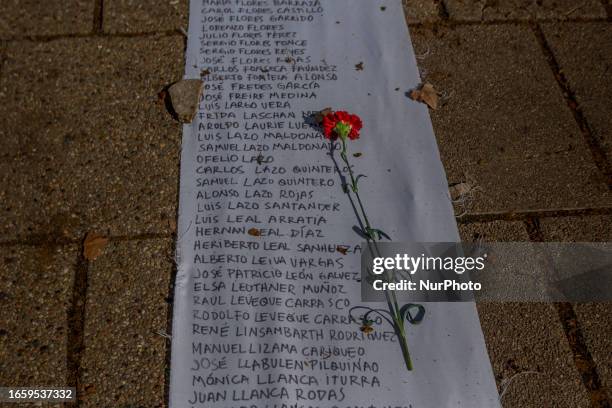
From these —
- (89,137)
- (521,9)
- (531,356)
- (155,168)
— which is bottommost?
(531,356)

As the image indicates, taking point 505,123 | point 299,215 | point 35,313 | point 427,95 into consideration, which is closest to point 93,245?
point 35,313

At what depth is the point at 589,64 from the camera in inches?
61.3

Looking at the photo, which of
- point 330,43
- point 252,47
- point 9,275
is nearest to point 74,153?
point 9,275

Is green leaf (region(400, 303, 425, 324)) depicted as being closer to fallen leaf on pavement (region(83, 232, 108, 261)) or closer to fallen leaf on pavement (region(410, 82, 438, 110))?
fallen leaf on pavement (region(410, 82, 438, 110))

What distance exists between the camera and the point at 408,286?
1.22 m

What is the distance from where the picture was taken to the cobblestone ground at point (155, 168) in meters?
1.15

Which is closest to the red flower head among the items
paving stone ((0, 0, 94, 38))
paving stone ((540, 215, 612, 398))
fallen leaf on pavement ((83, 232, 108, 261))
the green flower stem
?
the green flower stem

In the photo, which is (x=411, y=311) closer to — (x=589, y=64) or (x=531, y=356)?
(x=531, y=356)

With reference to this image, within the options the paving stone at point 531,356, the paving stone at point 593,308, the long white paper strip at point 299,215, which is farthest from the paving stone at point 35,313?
the paving stone at point 593,308

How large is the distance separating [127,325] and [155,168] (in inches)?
16.6

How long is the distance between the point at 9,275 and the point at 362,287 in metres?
0.84

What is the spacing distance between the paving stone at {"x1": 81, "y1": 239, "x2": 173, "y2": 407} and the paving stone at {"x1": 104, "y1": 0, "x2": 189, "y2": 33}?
746 mm

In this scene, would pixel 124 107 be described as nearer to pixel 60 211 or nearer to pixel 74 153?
pixel 74 153

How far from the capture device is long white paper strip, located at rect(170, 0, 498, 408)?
113cm
